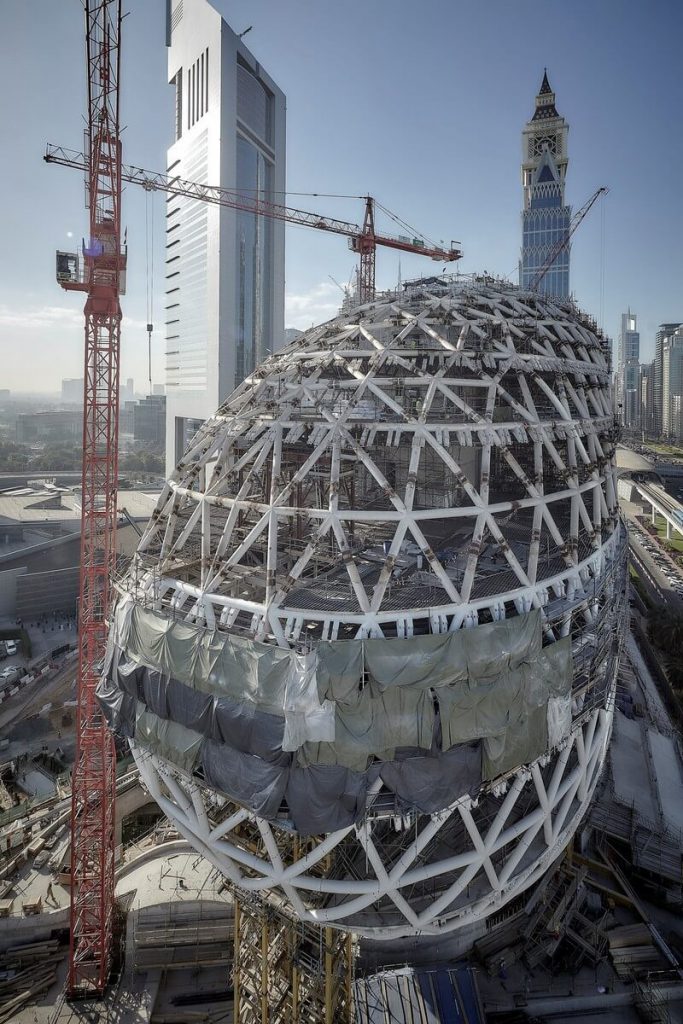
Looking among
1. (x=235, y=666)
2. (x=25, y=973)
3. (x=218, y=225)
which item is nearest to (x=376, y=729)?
(x=235, y=666)

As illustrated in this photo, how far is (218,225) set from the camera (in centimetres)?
6700

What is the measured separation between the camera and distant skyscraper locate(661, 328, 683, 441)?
160 metres

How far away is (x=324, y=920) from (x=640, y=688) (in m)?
32.0

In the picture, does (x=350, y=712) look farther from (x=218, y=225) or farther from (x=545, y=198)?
(x=545, y=198)

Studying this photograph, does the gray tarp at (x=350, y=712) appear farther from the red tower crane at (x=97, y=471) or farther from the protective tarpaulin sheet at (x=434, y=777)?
the red tower crane at (x=97, y=471)

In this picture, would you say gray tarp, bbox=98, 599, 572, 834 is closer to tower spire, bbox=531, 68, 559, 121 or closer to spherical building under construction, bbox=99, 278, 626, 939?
spherical building under construction, bbox=99, 278, 626, 939

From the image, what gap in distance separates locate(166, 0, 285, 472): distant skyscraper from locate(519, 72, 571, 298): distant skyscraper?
9291cm

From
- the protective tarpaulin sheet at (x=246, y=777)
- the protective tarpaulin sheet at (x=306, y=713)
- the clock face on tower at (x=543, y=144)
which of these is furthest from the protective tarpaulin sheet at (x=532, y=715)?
the clock face on tower at (x=543, y=144)

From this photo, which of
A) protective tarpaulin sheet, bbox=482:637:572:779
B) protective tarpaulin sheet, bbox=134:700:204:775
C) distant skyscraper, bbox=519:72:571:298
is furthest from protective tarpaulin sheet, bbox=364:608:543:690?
distant skyscraper, bbox=519:72:571:298

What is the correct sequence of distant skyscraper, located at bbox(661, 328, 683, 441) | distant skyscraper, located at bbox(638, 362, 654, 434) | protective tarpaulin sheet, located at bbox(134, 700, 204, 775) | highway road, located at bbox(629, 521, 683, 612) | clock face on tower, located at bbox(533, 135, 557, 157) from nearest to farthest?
protective tarpaulin sheet, located at bbox(134, 700, 204, 775) → highway road, located at bbox(629, 521, 683, 612) → clock face on tower, located at bbox(533, 135, 557, 157) → distant skyscraper, located at bbox(661, 328, 683, 441) → distant skyscraper, located at bbox(638, 362, 654, 434)

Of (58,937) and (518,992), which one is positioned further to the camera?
(58,937)

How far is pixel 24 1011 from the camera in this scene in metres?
22.4

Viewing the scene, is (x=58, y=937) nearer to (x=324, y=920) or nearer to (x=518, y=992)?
(x=324, y=920)

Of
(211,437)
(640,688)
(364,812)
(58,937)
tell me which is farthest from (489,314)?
(58,937)
